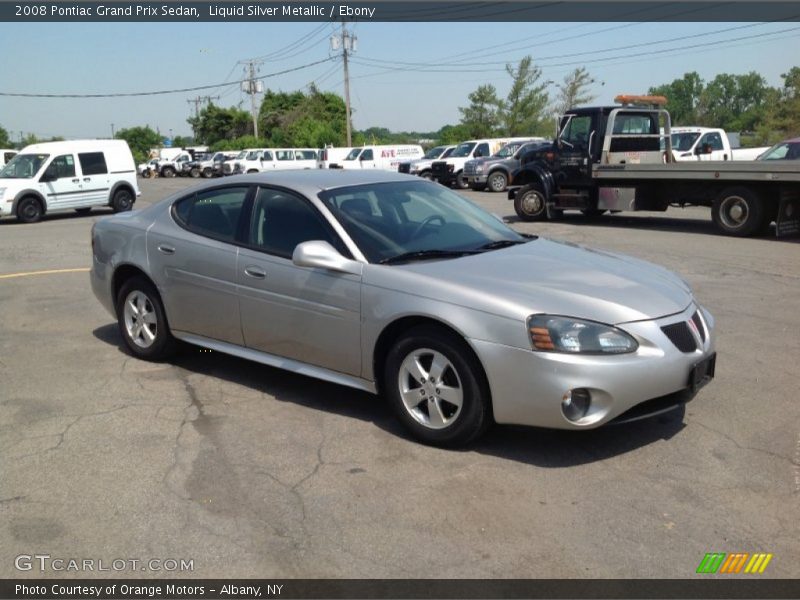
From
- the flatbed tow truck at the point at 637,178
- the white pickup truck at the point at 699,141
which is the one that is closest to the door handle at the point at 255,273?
the flatbed tow truck at the point at 637,178

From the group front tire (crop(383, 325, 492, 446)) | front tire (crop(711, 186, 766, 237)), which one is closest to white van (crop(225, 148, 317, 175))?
front tire (crop(711, 186, 766, 237))

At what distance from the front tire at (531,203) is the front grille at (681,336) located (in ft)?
43.8

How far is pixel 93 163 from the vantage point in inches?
874

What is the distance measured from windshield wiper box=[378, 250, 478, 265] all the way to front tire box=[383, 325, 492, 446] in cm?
52

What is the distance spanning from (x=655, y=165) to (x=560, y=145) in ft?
7.72

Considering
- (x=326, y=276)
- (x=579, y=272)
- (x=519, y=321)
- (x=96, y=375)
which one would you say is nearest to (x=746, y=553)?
(x=519, y=321)

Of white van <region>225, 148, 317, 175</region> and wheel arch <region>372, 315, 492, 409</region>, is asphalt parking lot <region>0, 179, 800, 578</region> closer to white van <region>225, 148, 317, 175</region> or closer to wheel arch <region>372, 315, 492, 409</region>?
wheel arch <region>372, 315, 492, 409</region>

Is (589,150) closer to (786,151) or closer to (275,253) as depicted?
(786,151)

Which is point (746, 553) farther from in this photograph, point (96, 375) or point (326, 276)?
point (96, 375)

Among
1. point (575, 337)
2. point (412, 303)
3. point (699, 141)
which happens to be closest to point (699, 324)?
point (575, 337)

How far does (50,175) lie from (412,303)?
1967 cm

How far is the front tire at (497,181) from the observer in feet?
94.6

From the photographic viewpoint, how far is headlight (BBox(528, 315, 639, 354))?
4137 millimetres

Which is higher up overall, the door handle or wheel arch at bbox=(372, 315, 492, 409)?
the door handle
